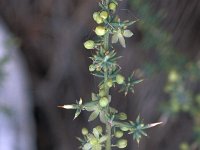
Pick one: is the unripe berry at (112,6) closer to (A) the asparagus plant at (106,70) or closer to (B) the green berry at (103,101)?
(A) the asparagus plant at (106,70)

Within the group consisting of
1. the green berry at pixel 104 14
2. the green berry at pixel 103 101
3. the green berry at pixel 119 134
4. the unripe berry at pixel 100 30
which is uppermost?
the green berry at pixel 104 14

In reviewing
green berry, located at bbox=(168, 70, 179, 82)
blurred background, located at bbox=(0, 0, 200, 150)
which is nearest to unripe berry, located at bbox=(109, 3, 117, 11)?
green berry, located at bbox=(168, 70, 179, 82)

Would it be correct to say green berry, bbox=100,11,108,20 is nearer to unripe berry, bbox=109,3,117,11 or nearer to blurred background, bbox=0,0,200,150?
unripe berry, bbox=109,3,117,11

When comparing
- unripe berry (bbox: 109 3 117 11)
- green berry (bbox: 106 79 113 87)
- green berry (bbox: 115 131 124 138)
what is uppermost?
unripe berry (bbox: 109 3 117 11)

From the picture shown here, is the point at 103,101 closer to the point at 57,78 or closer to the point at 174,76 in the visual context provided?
the point at 174,76

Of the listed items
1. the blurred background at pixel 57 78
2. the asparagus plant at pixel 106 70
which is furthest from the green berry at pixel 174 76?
the asparagus plant at pixel 106 70

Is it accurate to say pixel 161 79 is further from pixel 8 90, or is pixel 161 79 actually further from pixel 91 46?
pixel 91 46
